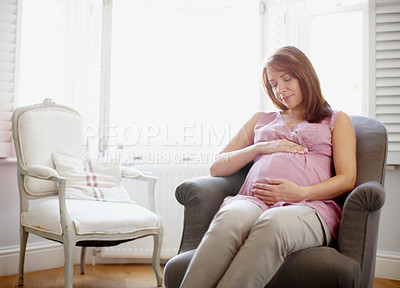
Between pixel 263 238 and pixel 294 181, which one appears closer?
pixel 263 238

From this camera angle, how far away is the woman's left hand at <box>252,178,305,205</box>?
1462mm

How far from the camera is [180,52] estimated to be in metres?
2.91

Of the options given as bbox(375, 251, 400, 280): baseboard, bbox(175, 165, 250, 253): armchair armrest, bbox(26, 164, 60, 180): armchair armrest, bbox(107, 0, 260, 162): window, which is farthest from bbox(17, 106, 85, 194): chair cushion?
bbox(375, 251, 400, 280): baseboard

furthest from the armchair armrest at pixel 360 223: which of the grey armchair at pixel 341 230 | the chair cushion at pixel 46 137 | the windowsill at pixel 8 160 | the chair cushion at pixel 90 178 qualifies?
the windowsill at pixel 8 160

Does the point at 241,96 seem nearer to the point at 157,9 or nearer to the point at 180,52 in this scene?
the point at 180,52

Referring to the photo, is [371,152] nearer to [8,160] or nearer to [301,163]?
[301,163]

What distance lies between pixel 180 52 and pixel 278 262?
6.68ft

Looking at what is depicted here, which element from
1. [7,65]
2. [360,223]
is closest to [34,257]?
[7,65]

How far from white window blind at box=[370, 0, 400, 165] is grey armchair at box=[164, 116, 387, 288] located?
958mm

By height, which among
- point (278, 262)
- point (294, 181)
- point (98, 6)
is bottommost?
point (278, 262)

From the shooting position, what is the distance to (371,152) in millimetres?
1646

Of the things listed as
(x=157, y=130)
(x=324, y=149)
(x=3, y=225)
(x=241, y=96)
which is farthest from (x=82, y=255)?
(x=324, y=149)

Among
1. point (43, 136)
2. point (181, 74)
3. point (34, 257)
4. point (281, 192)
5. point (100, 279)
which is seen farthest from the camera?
point (181, 74)

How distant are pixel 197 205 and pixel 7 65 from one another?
172cm
